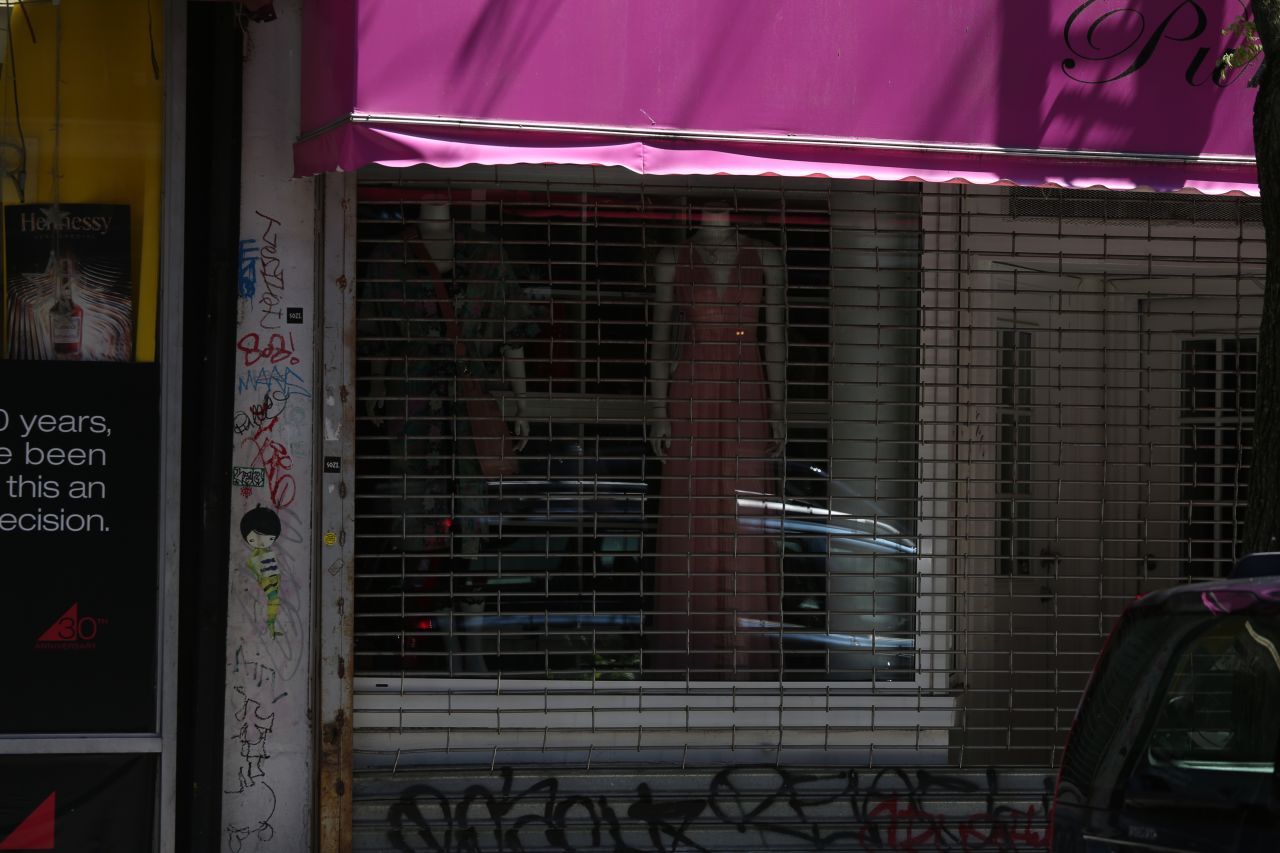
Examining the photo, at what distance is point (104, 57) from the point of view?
5.86 metres

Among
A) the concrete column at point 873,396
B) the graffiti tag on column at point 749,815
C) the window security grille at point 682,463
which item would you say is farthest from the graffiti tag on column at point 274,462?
the concrete column at point 873,396

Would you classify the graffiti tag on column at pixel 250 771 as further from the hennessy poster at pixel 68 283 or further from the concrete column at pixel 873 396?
the concrete column at pixel 873 396

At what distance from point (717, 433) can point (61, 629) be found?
289cm

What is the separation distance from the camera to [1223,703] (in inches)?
122

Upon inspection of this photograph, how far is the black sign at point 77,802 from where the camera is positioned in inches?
220

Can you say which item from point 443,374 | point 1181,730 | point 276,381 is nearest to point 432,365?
point 443,374

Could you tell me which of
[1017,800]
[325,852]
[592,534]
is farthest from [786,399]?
[325,852]

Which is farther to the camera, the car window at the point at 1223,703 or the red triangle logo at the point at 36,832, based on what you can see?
the red triangle logo at the point at 36,832

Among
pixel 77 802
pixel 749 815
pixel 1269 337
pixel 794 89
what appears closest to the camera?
pixel 1269 337

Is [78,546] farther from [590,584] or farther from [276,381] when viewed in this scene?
[590,584]

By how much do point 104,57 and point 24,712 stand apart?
274cm

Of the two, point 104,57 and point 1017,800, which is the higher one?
point 104,57

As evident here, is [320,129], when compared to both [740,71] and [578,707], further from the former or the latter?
[578,707]

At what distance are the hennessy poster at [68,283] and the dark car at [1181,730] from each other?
14.0 feet
